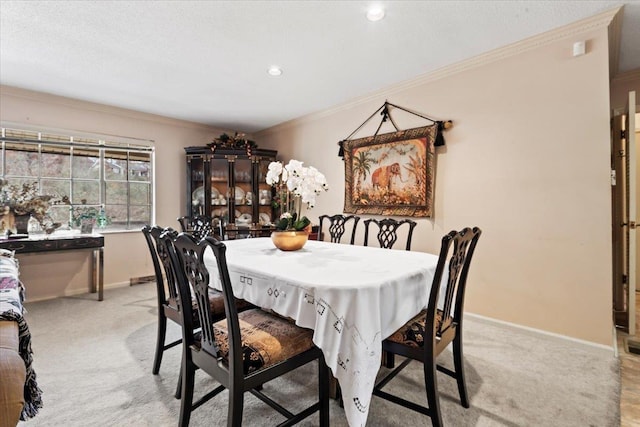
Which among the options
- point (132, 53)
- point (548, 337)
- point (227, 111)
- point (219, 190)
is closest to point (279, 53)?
point (132, 53)

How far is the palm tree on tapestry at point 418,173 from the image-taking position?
319 cm

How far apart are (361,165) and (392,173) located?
458 mm

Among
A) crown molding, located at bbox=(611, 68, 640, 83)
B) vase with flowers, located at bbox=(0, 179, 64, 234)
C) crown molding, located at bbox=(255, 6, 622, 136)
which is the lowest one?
vase with flowers, located at bbox=(0, 179, 64, 234)

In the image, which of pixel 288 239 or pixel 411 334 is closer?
pixel 411 334

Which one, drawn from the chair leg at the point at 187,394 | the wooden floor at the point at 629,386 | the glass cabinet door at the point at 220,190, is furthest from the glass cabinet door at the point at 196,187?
the wooden floor at the point at 629,386

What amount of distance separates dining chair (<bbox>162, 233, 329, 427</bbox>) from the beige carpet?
36 cm

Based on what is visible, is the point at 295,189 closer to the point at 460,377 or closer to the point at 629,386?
the point at 460,377

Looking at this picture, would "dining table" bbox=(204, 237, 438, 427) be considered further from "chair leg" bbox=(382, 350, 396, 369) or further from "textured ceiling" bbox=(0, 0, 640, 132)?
"textured ceiling" bbox=(0, 0, 640, 132)

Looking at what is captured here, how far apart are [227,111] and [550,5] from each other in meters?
3.67

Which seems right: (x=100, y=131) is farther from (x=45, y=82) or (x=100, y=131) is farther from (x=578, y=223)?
(x=578, y=223)

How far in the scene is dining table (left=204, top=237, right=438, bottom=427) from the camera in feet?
4.03

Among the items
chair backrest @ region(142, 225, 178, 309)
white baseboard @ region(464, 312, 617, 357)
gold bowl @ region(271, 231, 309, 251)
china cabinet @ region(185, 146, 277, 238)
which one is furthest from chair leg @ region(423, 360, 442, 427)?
china cabinet @ region(185, 146, 277, 238)

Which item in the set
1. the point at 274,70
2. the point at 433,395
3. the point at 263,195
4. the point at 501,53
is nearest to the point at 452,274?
the point at 433,395

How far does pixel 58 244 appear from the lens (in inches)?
130
